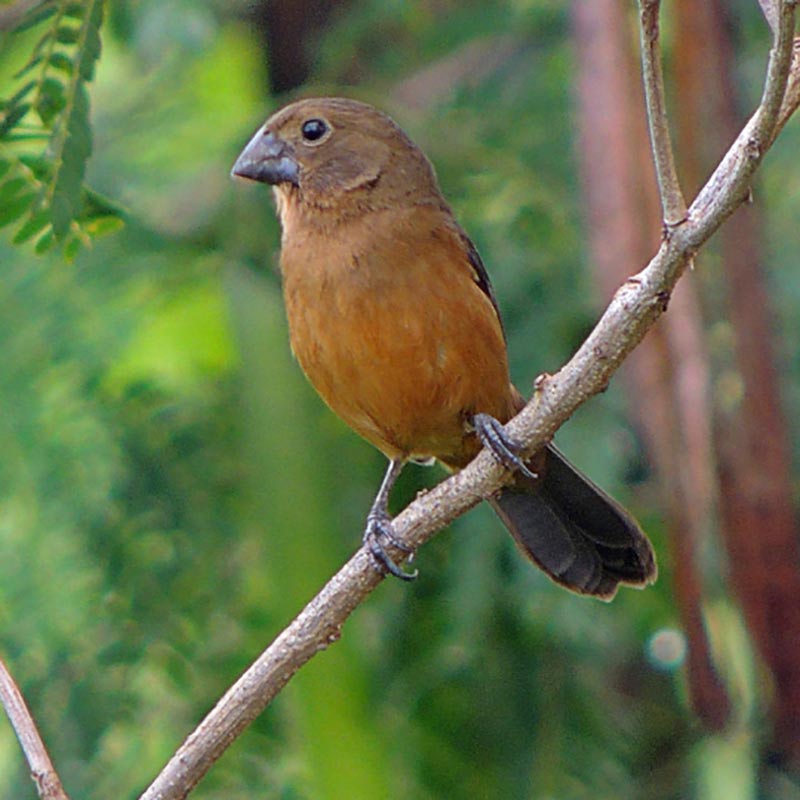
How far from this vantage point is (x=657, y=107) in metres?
2.48

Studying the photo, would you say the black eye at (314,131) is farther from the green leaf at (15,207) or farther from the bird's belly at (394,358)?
the green leaf at (15,207)

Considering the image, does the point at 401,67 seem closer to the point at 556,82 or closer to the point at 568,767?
the point at 556,82

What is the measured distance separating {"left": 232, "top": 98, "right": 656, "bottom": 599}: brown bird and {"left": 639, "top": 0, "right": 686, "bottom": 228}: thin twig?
0.86 meters

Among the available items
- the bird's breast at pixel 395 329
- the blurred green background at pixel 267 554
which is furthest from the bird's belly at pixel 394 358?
the blurred green background at pixel 267 554

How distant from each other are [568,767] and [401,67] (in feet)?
8.92

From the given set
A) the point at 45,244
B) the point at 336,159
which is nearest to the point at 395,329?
the point at 336,159

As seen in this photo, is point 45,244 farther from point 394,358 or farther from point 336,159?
point 336,159

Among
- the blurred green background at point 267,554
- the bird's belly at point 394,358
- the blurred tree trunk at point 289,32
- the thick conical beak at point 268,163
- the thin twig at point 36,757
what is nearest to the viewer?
the thin twig at point 36,757

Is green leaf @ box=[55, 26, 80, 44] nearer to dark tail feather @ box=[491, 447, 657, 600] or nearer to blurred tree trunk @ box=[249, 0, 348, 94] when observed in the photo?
dark tail feather @ box=[491, 447, 657, 600]

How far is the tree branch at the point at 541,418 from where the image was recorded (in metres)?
2.54

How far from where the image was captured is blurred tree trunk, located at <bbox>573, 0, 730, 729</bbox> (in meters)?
3.81

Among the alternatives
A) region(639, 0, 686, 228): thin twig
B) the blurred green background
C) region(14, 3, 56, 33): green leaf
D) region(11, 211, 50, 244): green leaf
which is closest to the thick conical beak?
the blurred green background

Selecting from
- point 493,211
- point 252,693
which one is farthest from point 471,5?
point 252,693

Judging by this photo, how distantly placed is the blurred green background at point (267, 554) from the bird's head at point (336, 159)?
0.50 metres
